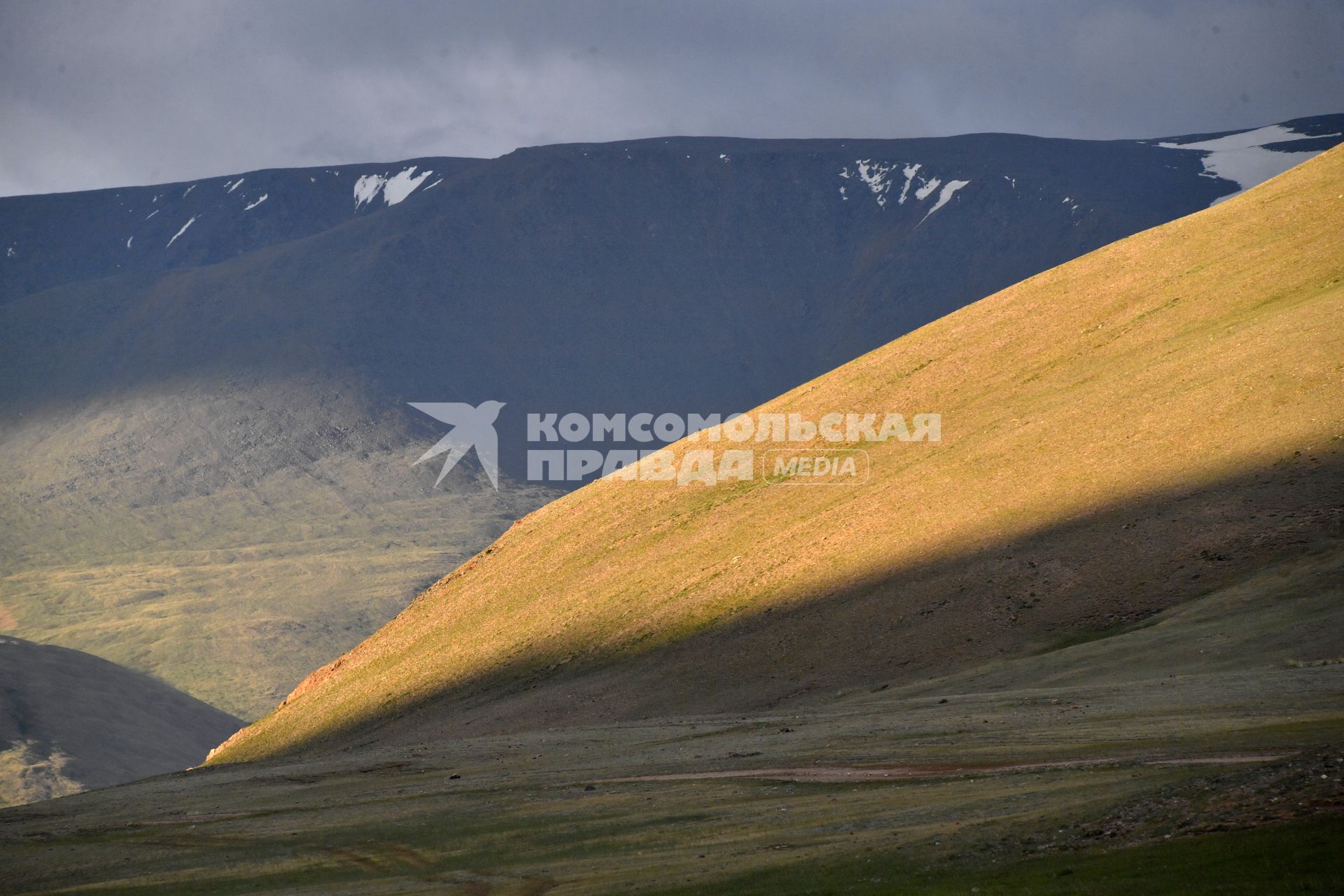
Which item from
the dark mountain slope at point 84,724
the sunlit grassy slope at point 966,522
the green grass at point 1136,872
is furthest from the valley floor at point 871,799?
the dark mountain slope at point 84,724

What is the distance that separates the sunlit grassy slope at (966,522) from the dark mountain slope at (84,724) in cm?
6138

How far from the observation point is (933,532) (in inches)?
2576

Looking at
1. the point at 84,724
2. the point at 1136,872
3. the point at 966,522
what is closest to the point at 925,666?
the point at 966,522

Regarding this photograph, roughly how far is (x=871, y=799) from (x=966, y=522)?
3839cm

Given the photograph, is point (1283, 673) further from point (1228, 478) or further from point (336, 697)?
point (336, 697)

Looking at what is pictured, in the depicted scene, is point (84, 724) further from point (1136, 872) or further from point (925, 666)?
point (1136, 872)

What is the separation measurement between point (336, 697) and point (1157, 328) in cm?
5558

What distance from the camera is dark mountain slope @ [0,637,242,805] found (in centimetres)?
13112

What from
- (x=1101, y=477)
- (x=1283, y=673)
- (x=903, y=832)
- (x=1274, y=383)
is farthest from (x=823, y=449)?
(x=903, y=832)

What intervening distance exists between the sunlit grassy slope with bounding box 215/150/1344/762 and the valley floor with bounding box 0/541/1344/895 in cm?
507

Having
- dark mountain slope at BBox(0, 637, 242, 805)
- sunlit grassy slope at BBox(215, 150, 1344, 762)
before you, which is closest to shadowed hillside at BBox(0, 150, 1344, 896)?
sunlit grassy slope at BBox(215, 150, 1344, 762)

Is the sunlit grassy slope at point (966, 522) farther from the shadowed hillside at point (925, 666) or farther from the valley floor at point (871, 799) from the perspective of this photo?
the valley floor at point (871, 799)

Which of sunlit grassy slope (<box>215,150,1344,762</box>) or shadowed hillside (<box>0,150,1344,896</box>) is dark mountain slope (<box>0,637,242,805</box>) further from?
sunlit grassy slope (<box>215,150,1344,762</box>)

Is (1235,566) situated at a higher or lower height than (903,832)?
higher
